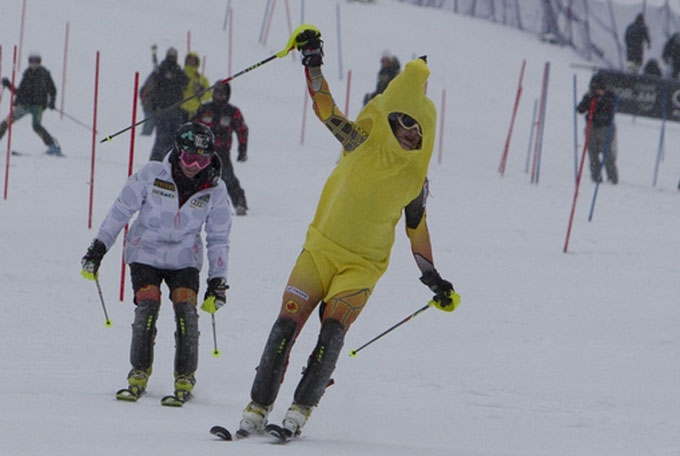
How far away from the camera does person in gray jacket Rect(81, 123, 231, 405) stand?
6.12 metres

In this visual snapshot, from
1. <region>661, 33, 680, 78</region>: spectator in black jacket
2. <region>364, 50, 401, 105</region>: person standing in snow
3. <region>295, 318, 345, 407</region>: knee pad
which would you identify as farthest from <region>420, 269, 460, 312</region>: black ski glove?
<region>661, 33, 680, 78</region>: spectator in black jacket

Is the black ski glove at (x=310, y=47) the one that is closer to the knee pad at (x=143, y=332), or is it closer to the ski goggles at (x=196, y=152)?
the ski goggles at (x=196, y=152)

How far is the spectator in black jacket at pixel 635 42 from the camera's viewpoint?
25.3 m

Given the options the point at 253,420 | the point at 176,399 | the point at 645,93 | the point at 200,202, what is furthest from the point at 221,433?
the point at 645,93

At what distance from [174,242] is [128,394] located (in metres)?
0.79

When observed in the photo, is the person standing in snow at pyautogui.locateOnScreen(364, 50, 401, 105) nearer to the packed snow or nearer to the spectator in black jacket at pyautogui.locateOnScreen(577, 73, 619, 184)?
the packed snow

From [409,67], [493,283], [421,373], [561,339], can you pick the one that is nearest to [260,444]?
[409,67]

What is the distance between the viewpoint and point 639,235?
45.5 feet

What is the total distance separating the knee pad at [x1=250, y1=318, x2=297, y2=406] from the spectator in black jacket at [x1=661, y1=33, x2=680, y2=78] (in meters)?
20.9

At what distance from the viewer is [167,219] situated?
6.16 metres

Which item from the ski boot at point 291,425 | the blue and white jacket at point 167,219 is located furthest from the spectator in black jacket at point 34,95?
the ski boot at point 291,425

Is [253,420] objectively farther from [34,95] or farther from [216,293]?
[34,95]

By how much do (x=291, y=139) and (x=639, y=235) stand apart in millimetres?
8176

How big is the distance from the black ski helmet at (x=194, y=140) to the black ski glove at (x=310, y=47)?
80cm
